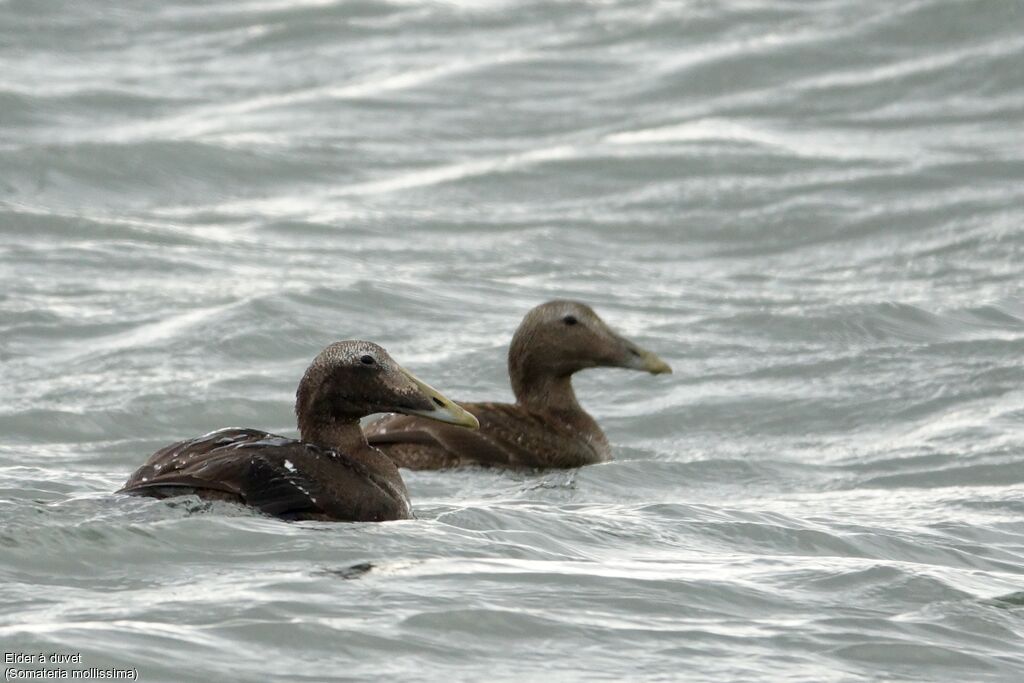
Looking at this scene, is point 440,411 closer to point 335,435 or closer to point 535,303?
point 335,435

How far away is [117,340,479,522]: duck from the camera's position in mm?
7867

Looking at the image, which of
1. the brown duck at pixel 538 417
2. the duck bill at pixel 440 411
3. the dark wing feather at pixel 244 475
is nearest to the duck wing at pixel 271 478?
the dark wing feather at pixel 244 475

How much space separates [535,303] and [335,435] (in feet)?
20.8

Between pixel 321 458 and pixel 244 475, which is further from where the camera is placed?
pixel 321 458

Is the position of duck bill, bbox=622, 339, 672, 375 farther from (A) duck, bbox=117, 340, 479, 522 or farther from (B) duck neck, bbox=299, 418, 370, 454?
(B) duck neck, bbox=299, 418, 370, 454

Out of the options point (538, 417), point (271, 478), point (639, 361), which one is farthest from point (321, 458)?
point (639, 361)

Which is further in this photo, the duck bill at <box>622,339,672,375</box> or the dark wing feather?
the duck bill at <box>622,339,672,375</box>

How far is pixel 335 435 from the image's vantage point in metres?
8.72

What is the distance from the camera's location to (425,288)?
49.9ft

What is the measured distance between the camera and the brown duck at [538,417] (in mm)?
10164

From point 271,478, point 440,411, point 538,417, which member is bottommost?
point 538,417

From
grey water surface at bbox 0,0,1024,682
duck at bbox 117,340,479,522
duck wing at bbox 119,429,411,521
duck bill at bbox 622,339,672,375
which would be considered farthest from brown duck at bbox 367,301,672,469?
duck wing at bbox 119,429,411,521

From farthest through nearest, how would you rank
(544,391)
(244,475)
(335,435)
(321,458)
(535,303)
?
(535,303) → (544,391) → (335,435) → (321,458) → (244,475)

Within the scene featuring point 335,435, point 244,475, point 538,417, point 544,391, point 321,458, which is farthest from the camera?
point 544,391
